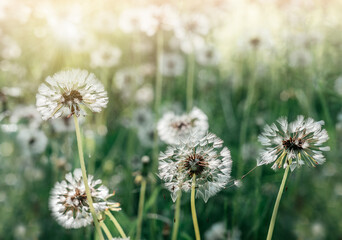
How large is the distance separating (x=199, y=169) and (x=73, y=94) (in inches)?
7.4

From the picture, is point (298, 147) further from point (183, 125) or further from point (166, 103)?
point (166, 103)

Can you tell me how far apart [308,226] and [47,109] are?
922 mm

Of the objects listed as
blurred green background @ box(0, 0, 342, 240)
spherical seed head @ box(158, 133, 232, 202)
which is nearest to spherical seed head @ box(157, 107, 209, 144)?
blurred green background @ box(0, 0, 342, 240)

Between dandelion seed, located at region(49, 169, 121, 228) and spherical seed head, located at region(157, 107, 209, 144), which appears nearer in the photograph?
dandelion seed, located at region(49, 169, 121, 228)

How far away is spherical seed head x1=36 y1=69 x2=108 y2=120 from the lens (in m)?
0.56

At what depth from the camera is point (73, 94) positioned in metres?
0.56

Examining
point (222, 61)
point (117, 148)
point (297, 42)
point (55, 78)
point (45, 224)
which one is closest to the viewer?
point (55, 78)

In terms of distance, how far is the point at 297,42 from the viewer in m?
2.15

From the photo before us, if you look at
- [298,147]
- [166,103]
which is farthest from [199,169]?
[166,103]

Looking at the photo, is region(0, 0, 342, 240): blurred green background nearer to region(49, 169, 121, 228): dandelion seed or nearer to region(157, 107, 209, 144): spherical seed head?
region(157, 107, 209, 144): spherical seed head

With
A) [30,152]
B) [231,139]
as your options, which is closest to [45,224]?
[30,152]

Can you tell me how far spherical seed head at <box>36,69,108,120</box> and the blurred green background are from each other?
312mm

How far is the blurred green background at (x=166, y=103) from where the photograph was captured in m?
1.26

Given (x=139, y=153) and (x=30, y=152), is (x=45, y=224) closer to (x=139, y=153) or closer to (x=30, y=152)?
(x=30, y=152)
